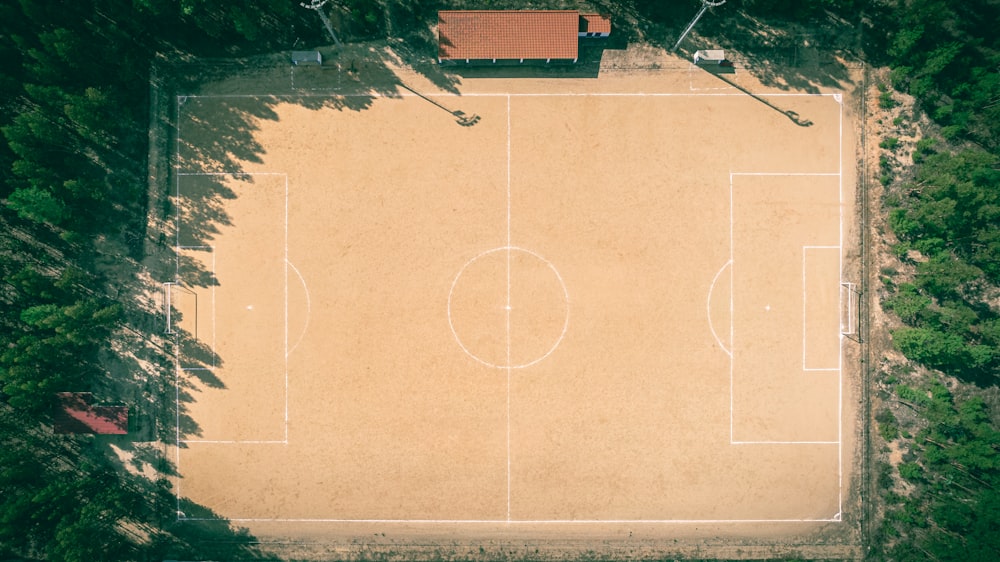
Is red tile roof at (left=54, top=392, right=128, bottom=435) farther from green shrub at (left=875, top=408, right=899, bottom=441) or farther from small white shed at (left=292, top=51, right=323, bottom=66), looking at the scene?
green shrub at (left=875, top=408, right=899, bottom=441)

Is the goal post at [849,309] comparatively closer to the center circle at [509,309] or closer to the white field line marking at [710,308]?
the white field line marking at [710,308]

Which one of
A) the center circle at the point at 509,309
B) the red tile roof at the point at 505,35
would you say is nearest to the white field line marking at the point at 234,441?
the center circle at the point at 509,309

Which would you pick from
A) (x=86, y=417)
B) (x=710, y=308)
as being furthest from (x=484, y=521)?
(x=86, y=417)

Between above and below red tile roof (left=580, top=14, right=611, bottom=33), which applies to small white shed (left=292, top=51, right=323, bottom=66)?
below

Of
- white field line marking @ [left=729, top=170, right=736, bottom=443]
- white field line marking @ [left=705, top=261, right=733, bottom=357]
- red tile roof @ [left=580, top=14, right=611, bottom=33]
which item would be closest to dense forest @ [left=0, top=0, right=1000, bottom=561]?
red tile roof @ [left=580, top=14, right=611, bottom=33]

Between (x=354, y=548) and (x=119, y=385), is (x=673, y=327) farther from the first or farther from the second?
(x=119, y=385)

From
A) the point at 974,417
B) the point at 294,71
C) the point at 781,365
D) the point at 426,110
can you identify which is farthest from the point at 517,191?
the point at 974,417
